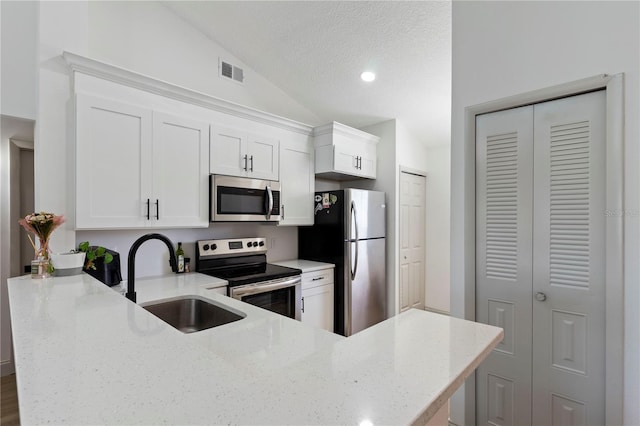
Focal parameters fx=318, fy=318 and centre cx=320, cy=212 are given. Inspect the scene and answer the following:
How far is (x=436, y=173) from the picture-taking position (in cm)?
449

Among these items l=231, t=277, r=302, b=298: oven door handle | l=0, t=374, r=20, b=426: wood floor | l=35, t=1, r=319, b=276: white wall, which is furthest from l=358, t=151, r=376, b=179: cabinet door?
l=0, t=374, r=20, b=426: wood floor

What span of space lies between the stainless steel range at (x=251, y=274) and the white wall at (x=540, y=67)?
1.44 m

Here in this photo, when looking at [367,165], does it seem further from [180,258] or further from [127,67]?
[127,67]

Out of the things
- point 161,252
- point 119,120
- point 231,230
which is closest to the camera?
point 119,120

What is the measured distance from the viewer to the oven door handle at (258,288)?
2527 millimetres

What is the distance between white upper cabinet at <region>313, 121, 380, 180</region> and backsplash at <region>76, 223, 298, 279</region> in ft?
2.89

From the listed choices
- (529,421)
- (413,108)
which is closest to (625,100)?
(529,421)

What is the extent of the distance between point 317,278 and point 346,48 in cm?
223

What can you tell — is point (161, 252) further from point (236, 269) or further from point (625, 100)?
point (625, 100)

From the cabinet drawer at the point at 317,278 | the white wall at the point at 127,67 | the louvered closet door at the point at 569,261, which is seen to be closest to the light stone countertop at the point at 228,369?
the louvered closet door at the point at 569,261

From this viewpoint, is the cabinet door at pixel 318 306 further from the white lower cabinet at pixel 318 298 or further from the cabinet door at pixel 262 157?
the cabinet door at pixel 262 157

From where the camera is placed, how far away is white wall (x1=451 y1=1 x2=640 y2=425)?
143 centimetres

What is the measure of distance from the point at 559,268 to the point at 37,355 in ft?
7.04

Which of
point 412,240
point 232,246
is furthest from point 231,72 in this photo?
point 412,240
